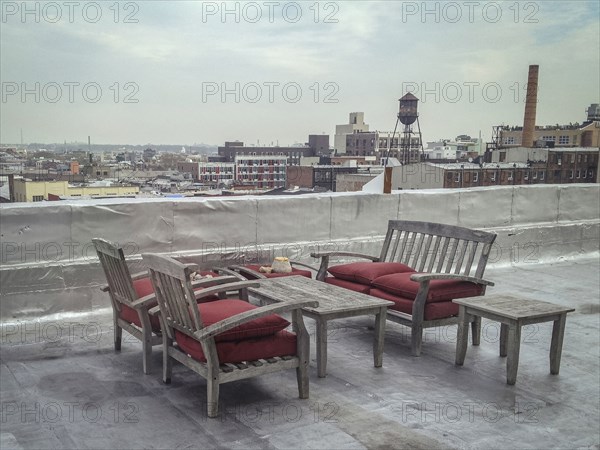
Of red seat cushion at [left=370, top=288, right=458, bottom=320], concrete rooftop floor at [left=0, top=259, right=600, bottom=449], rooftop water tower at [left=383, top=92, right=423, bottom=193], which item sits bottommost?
concrete rooftop floor at [left=0, top=259, right=600, bottom=449]

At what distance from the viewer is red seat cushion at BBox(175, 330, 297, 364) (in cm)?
331

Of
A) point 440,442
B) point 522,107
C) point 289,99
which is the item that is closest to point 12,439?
point 440,442

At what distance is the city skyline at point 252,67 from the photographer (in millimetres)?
6611

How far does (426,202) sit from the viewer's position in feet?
24.2

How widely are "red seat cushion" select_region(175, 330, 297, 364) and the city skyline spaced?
3830mm

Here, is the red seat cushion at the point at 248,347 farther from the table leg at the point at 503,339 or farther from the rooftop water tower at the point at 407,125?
the rooftop water tower at the point at 407,125

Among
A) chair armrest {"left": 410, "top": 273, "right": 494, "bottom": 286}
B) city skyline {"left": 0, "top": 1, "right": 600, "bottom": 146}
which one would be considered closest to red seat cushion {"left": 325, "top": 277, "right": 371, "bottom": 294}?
chair armrest {"left": 410, "top": 273, "right": 494, "bottom": 286}

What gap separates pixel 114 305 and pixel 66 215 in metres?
1.24

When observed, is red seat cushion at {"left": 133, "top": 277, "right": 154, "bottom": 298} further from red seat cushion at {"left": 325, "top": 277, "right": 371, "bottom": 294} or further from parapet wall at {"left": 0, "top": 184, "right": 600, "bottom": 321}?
red seat cushion at {"left": 325, "top": 277, "right": 371, "bottom": 294}

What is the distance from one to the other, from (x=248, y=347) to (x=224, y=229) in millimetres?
2700

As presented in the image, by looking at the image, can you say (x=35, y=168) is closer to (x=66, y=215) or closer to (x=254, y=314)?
(x=66, y=215)

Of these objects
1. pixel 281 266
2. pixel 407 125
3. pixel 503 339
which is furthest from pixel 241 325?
pixel 407 125

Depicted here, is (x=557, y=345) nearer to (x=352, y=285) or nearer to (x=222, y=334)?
(x=352, y=285)

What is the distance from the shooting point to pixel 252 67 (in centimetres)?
815
